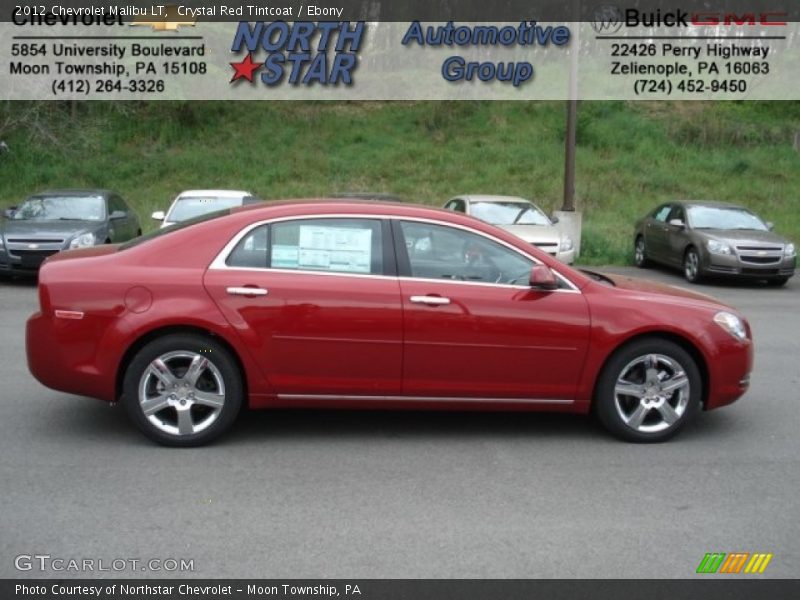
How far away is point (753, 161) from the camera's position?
29.8 metres

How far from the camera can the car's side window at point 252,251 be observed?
5.82 m

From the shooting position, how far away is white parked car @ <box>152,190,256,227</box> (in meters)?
14.5

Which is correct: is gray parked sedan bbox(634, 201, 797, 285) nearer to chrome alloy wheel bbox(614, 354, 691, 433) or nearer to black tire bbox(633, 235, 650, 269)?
black tire bbox(633, 235, 650, 269)

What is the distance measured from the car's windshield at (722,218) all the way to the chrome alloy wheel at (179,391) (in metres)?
12.6

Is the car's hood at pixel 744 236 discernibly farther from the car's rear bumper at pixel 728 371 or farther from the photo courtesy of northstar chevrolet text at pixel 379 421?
the car's rear bumper at pixel 728 371

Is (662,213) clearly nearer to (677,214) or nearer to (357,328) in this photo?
(677,214)

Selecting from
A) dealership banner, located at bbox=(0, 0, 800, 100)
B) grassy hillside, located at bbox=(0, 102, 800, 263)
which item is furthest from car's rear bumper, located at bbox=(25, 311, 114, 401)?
dealership banner, located at bbox=(0, 0, 800, 100)

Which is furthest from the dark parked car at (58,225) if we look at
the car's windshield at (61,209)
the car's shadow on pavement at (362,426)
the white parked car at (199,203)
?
the car's shadow on pavement at (362,426)

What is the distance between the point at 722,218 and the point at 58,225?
11637mm

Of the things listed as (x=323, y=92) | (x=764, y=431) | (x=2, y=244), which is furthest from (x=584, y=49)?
(x=764, y=431)

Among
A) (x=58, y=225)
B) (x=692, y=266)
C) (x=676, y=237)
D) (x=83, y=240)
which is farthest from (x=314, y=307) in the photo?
(x=676, y=237)

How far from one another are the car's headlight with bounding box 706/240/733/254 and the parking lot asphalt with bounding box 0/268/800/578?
8.77 metres

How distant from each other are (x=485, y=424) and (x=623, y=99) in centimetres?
3117

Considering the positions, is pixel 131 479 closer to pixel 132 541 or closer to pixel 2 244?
pixel 132 541
